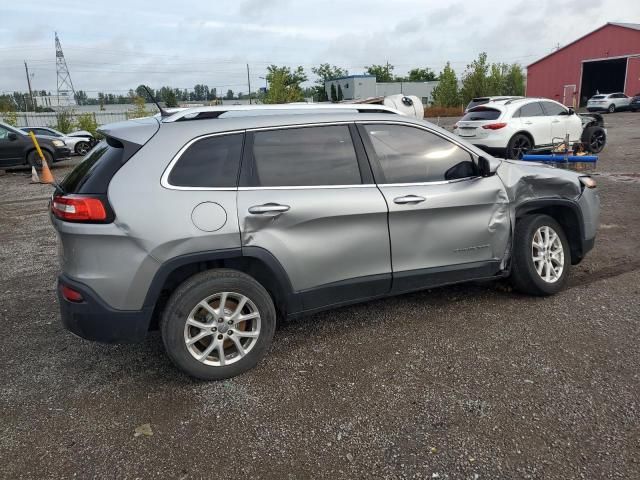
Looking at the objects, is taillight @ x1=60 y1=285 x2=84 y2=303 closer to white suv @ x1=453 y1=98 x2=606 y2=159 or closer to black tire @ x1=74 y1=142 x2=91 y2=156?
white suv @ x1=453 y1=98 x2=606 y2=159

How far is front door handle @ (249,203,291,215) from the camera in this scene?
131 inches

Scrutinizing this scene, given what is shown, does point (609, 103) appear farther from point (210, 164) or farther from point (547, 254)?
point (210, 164)

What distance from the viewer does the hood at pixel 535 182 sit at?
4285 mm

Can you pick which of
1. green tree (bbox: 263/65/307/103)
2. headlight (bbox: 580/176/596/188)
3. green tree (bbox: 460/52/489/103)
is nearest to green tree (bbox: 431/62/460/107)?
green tree (bbox: 460/52/489/103)

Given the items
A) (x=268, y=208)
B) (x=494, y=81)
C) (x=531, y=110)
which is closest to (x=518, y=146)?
(x=531, y=110)

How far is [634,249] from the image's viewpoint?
5.95 meters

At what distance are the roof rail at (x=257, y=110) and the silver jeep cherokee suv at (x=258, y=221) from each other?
15 millimetres

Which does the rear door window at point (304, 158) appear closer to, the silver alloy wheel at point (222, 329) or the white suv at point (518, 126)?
the silver alloy wheel at point (222, 329)

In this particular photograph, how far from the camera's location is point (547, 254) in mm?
4539

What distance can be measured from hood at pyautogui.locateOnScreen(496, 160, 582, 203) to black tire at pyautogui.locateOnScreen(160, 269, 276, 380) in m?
2.29

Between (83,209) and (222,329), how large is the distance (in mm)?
1135

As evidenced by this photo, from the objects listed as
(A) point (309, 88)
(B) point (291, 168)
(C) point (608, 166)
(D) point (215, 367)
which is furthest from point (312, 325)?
(A) point (309, 88)

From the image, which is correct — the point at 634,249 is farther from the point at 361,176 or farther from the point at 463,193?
the point at 361,176

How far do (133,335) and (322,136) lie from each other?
1875 millimetres
